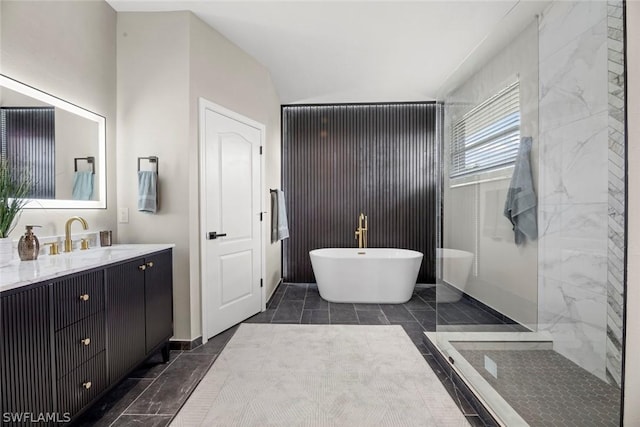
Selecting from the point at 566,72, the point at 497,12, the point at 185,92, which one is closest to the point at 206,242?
the point at 185,92

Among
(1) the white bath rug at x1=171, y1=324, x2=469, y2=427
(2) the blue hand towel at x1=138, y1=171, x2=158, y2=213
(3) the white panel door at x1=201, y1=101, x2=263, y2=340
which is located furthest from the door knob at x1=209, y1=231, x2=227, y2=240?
(1) the white bath rug at x1=171, y1=324, x2=469, y2=427

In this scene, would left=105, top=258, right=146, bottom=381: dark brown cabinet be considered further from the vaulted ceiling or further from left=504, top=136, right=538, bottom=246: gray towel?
left=504, top=136, right=538, bottom=246: gray towel

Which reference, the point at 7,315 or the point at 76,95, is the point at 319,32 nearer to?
the point at 76,95

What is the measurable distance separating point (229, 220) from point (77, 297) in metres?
1.46

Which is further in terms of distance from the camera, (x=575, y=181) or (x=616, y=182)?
(x=575, y=181)

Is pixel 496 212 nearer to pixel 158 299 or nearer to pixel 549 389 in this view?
pixel 549 389

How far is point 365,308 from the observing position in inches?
130

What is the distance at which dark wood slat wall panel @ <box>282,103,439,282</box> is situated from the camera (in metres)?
4.27

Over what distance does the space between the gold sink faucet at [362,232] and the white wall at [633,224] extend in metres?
3.22

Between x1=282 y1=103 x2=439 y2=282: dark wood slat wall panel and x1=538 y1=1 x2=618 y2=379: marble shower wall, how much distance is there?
216cm

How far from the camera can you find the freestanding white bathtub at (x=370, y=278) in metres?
3.42

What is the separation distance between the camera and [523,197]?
7.00 ft

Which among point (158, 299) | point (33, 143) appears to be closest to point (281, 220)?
point (158, 299)

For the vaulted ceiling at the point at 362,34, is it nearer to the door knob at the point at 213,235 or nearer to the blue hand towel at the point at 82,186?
the blue hand towel at the point at 82,186
